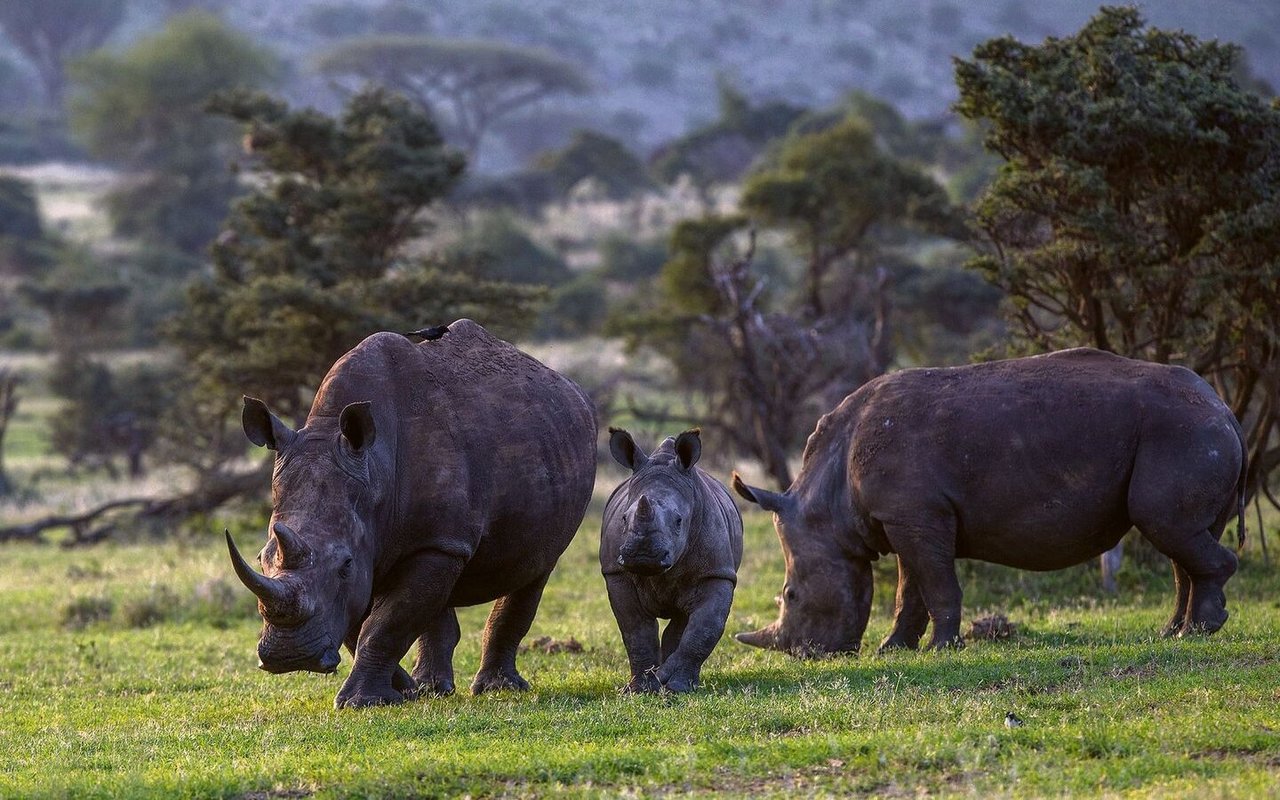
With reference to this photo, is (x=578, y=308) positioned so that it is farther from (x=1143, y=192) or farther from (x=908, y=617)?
(x=908, y=617)

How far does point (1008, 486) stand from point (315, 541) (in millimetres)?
4719

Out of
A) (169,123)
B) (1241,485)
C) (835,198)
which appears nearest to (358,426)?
(1241,485)

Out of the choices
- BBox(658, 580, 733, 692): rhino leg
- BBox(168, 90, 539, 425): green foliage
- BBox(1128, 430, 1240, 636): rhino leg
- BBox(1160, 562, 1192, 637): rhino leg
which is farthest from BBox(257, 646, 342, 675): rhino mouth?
BBox(168, 90, 539, 425): green foliage

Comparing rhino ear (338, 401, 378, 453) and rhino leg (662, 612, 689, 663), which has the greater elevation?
rhino ear (338, 401, 378, 453)

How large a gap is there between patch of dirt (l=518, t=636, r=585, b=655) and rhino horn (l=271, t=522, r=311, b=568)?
183 inches

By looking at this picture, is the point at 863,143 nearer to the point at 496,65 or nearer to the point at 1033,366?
Answer: the point at 1033,366

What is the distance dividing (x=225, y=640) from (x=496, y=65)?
5984 centimetres

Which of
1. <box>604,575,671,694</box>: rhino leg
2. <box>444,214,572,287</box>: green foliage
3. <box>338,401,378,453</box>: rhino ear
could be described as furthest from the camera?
<box>444,214,572,287</box>: green foliage

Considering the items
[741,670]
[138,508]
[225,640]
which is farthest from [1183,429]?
[138,508]

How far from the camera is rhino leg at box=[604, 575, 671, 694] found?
10.3 meters

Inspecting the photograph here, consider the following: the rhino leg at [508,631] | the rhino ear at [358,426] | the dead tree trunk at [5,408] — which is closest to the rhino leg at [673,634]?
the rhino leg at [508,631]

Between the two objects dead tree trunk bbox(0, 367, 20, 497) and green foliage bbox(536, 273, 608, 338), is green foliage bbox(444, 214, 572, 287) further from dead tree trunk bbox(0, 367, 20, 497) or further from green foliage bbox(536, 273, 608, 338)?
dead tree trunk bbox(0, 367, 20, 497)

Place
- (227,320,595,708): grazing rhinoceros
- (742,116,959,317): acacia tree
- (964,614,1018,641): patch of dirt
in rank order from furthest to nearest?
(742,116,959,317): acacia tree
(964,614,1018,641): patch of dirt
(227,320,595,708): grazing rhinoceros

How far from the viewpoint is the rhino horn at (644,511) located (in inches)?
388
